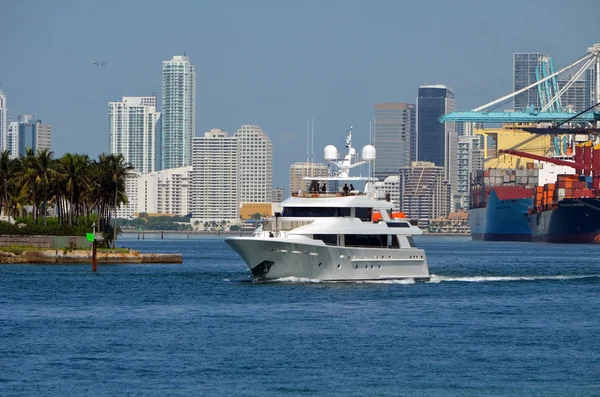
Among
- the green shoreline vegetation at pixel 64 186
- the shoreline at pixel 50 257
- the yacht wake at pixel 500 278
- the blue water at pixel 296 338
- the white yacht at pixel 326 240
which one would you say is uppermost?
the green shoreline vegetation at pixel 64 186

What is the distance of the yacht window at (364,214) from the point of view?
67.1 meters

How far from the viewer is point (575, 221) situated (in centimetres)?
18700

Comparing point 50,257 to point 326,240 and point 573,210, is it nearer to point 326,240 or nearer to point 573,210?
point 326,240

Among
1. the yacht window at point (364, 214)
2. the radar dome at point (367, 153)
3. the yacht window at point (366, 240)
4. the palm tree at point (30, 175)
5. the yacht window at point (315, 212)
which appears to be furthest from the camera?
the palm tree at point (30, 175)

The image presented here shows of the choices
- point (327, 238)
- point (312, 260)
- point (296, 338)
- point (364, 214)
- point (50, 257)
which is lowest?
point (296, 338)

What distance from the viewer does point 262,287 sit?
6669cm

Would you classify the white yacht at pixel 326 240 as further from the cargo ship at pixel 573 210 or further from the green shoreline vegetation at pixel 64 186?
the cargo ship at pixel 573 210

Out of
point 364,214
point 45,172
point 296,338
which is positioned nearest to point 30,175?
point 45,172

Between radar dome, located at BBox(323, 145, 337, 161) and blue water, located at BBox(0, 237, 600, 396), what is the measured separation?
7866 mm

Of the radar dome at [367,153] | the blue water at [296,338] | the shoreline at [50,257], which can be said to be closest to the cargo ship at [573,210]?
the shoreline at [50,257]

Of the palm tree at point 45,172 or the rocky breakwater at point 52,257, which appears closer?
the rocky breakwater at point 52,257

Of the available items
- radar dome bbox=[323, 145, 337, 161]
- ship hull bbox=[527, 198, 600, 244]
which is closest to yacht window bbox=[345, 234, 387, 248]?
radar dome bbox=[323, 145, 337, 161]

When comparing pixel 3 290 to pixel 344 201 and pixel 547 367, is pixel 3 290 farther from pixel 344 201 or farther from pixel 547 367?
pixel 547 367

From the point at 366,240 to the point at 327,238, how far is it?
8.83 ft
